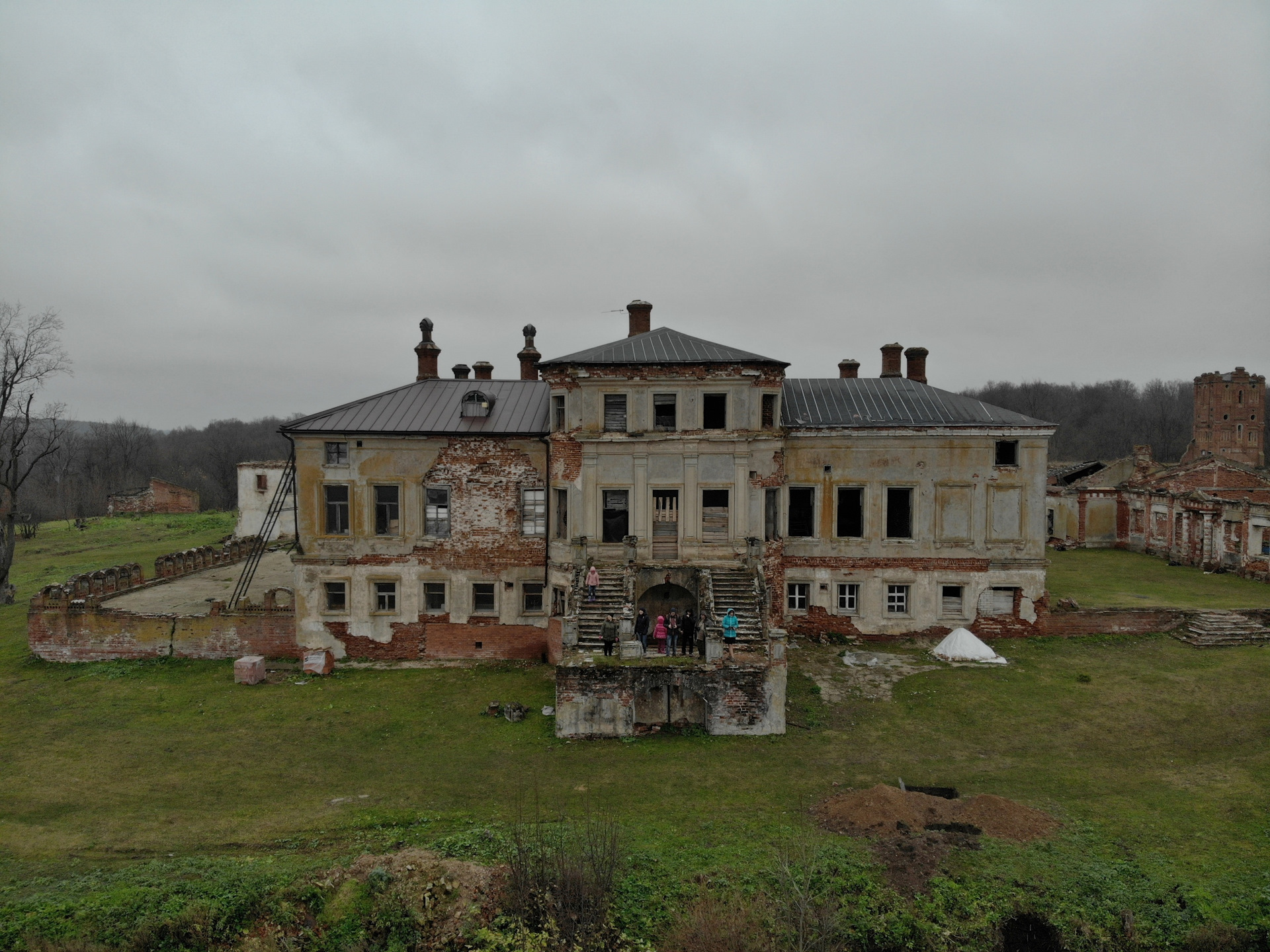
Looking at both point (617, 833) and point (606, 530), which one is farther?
point (606, 530)

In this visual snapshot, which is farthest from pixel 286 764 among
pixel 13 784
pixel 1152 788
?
pixel 1152 788

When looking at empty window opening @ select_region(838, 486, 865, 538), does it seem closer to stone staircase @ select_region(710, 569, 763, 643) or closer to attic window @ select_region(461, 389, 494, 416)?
stone staircase @ select_region(710, 569, 763, 643)

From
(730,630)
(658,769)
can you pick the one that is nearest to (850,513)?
(730,630)

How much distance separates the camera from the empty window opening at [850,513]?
26.8 meters

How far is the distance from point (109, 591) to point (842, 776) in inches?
1250

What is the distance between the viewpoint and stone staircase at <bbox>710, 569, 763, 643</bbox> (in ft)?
66.3

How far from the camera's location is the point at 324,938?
1119cm

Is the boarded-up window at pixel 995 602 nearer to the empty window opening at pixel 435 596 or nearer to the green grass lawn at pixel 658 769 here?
the green grass lawn at pixel 658 769

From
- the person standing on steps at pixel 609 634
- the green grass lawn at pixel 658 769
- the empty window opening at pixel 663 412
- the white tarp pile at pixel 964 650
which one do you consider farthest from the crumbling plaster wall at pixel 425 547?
the white tarp pile at pixel 964 650

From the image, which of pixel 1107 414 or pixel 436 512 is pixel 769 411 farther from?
pixel 1107 414

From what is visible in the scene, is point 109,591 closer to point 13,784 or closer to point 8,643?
point 8,643

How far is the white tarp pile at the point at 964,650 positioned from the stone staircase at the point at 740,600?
311 inches

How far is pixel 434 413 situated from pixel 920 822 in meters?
20.7

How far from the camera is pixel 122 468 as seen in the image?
89375mm
